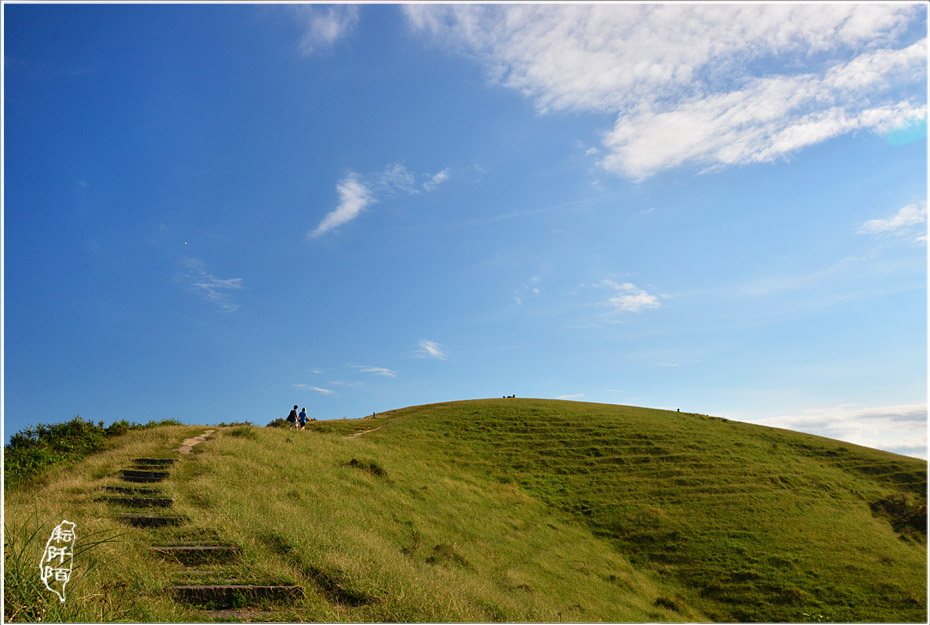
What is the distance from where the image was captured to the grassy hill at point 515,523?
399 inches

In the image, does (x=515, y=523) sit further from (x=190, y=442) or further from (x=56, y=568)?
(x=56, y=568)

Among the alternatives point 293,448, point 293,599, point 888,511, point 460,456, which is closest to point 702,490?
point 888,511

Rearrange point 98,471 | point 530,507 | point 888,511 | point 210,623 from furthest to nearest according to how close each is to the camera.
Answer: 1. point 888,511
2. point 530,507
3. point 98,471
4. point 210,623

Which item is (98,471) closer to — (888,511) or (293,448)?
(293,448)

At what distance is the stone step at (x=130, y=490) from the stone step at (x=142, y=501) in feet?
2.02

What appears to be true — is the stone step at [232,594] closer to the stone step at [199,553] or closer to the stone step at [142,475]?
the stone step at [199,553]

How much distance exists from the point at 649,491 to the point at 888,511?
1572 cm

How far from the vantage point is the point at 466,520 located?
76.7 feet

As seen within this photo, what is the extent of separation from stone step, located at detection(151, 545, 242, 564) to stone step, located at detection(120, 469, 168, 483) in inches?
325

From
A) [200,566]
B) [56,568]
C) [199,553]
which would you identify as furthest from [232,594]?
[56,568]

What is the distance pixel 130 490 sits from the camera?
16500 mm

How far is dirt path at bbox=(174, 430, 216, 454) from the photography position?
23170 mm

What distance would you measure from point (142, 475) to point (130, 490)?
2.38 meters

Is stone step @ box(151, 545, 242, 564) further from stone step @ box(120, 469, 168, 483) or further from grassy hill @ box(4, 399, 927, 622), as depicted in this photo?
stone step @ box(120, 469, 168, 483)
